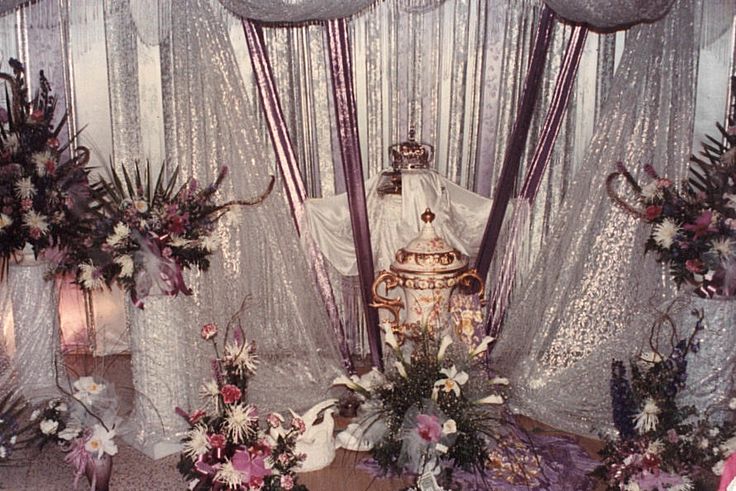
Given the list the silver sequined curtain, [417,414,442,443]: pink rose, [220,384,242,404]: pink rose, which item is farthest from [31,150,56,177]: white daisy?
[417,414,442,443]: pink rose

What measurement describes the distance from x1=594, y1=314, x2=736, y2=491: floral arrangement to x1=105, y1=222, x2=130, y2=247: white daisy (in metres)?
1.90

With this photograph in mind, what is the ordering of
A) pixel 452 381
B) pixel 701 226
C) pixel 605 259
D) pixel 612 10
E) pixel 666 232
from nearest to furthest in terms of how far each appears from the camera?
pixel 452 381 → pixel 612 10 → pixel 701 226 → pixel 666 232 → pixel 605 259

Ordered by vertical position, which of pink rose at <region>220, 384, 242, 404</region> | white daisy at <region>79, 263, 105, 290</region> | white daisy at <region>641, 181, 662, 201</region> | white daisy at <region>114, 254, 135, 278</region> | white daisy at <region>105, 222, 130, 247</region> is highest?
white daisy at <region>641, 181, 662, 201</region>

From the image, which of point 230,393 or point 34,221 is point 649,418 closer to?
point 230,393

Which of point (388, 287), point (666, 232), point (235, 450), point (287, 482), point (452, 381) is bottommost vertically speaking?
point (287, 482)

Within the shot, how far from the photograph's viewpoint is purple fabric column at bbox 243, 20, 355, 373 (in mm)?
4027

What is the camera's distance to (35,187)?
3.60 meters

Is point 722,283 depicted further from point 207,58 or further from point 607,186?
point 207,58

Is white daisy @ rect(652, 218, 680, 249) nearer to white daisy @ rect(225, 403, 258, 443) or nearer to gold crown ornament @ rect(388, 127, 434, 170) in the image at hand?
gold crown ornament @ rect(388, 127, 434, 170)

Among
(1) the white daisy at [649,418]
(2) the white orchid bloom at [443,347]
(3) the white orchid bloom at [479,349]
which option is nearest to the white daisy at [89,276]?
(2) the white orchid bloom at [443,347]

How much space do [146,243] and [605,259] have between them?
1.99 m

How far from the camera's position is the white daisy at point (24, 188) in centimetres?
356

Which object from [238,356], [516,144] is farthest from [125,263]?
[516,144]

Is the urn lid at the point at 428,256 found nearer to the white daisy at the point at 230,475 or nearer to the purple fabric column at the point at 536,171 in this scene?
the purple fabric column at the point at 536,171
